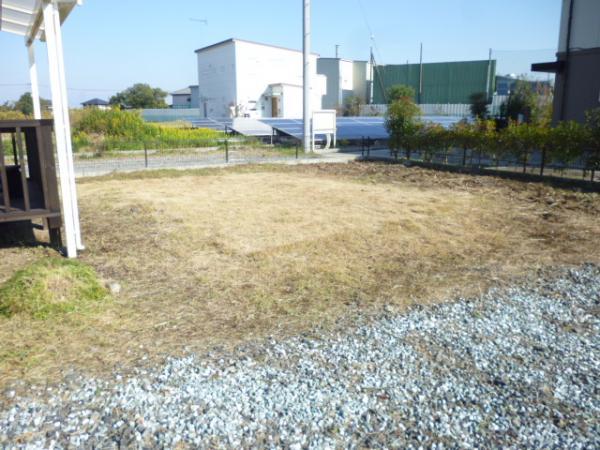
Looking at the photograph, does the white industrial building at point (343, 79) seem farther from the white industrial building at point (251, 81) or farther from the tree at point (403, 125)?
the tree at point (403, 125)

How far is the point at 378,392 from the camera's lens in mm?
3207

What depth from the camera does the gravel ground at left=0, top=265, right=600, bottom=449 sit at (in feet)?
9.07

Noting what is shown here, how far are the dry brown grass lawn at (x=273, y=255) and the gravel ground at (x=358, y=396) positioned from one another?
0.41 metres

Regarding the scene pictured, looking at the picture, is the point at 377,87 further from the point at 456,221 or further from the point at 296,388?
the point at 296,388

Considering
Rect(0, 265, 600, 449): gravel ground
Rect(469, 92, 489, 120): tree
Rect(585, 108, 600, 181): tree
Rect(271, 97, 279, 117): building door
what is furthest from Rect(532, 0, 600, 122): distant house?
Rect(271, 97, 279, 117): building door

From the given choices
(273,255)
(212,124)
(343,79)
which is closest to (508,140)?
(273,255)

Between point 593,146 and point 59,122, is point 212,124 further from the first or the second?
point 59,122

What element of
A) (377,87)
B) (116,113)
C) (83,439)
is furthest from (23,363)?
(377,87)

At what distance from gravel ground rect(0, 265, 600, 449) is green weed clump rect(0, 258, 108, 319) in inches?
53.3

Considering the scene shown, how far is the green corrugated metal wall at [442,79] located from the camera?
41750 mm

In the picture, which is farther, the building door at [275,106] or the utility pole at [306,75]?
the building door at [275,106]

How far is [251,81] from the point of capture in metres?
32.8

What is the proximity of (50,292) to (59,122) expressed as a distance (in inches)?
87.5

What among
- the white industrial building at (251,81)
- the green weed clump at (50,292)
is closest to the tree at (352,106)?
the white industrial building at (251,81)
